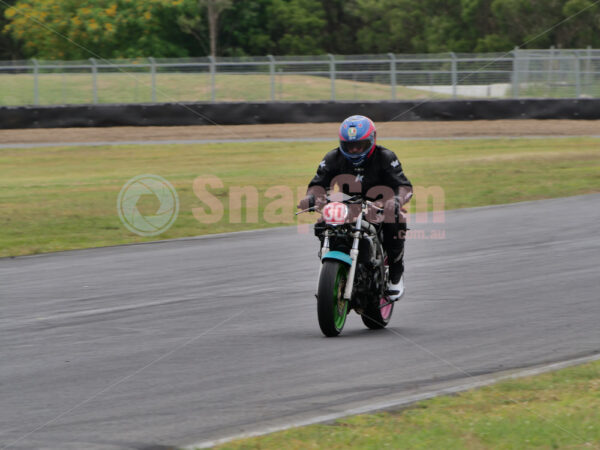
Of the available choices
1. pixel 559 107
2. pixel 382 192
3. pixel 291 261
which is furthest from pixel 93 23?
pixel 382 192

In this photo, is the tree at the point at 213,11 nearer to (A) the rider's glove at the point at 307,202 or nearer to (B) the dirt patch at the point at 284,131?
(B) the dirt patch at the point at 284,131

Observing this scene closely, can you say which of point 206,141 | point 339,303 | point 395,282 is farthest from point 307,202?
point 206,141

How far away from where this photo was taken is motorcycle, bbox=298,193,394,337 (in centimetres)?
667

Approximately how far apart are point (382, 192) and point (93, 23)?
49.4m

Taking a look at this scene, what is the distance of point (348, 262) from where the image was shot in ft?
22.0

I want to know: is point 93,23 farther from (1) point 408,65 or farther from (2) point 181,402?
(2) point 181,402

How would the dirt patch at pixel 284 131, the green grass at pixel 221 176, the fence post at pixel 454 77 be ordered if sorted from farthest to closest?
the fence post at pixel 454 77 → the dirt patch at pixel 284 131 → the green grass at pixel 221 176

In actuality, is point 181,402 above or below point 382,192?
below

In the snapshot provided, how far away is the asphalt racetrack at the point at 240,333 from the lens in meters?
5.23

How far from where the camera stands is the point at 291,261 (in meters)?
11.0

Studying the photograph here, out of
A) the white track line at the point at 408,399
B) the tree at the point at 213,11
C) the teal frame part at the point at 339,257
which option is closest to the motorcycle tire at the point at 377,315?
the teal frame part at the point at 339,257

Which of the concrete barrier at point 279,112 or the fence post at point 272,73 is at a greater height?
the fence post at point 272,73

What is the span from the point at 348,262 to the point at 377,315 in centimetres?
91

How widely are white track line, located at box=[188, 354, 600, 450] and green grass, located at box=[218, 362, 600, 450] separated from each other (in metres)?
0.08
